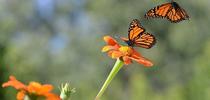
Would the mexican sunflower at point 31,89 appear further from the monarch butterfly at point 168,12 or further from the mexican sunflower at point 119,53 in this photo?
the monarch butterfly at point 168,12

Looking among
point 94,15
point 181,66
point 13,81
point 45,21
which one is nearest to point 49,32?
point 45,21

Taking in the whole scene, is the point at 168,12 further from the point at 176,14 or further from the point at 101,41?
the point at 101,41

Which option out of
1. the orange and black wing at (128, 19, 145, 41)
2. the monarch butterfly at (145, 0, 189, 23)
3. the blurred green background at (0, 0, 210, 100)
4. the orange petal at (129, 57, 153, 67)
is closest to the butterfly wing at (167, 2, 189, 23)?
the monarch butterfly at (145, 0, 189, 23)

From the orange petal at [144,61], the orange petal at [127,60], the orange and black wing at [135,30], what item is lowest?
the orange petal at [144,61]

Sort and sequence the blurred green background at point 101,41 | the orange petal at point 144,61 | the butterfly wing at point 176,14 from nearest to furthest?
the orange petal at point 144,61 → the butterfly wing at point 176,14 → the blurred green background at point 101,41

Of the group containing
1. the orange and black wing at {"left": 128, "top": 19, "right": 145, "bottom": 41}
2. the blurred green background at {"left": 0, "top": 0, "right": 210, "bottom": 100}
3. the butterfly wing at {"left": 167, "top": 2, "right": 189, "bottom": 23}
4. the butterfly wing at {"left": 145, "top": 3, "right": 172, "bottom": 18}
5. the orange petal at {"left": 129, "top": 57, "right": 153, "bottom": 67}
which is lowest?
the orange petal at {"left": 129, "top": 57, "right": 153, "bottom": 67}

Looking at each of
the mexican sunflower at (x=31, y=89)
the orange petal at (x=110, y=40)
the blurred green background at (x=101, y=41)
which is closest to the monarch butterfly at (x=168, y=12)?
the orange petal at (x=110, y=40)

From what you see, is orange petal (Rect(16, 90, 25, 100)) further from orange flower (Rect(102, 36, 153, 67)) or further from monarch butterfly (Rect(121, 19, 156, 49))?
monarch butterfly (Rect(121, 19, 156, 49))

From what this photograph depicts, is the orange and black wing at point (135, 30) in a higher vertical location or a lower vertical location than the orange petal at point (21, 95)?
higher
